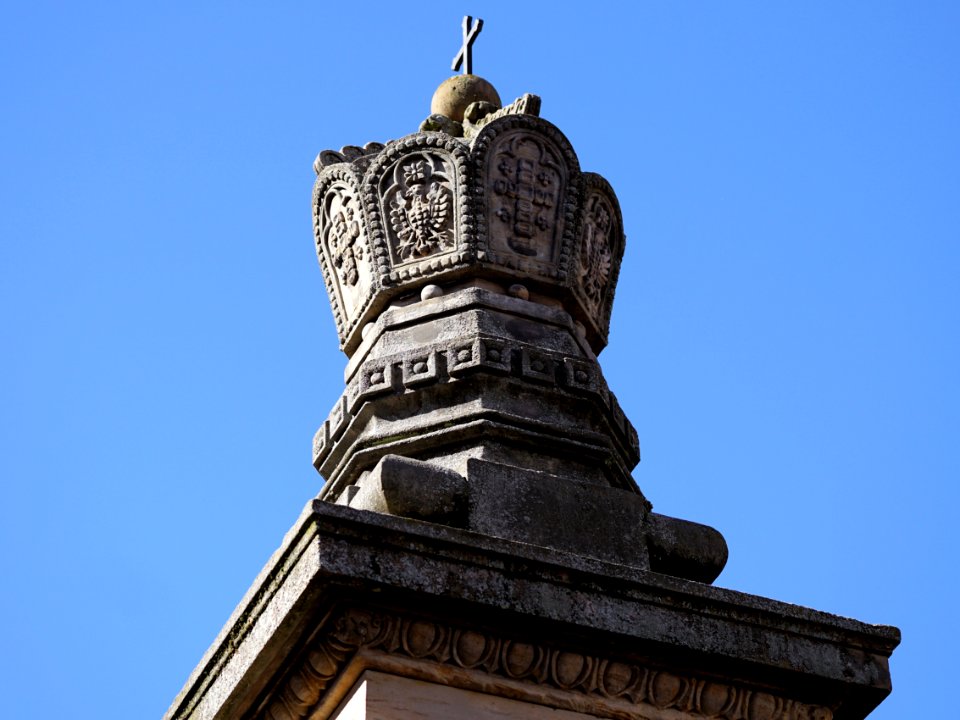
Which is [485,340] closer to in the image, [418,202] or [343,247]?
[418,202]

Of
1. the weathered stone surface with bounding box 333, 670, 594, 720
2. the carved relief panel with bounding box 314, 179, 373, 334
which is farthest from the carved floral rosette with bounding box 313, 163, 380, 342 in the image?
the weathered stone surface with bounding box 333, 670, 594, 720

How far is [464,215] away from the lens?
7.57m

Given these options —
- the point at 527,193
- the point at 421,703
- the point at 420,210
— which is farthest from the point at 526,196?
the point at 421,703

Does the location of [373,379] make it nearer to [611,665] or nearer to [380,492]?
[380,492]

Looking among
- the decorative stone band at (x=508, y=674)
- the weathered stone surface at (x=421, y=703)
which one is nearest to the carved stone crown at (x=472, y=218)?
the decorative stone band at (x=508, y=674)

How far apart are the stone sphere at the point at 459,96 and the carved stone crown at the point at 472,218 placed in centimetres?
45

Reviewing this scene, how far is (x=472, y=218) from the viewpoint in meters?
7.57

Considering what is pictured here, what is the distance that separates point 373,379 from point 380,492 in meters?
0.94

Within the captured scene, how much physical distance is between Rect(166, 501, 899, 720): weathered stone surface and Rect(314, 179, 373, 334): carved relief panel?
1.90 metres

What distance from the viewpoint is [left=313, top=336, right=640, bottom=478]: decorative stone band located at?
7.16 m

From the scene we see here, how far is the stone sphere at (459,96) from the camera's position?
8.45 metres

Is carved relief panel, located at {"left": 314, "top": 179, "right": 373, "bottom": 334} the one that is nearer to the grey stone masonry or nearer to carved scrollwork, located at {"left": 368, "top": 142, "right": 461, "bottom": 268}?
the grey stone masonry

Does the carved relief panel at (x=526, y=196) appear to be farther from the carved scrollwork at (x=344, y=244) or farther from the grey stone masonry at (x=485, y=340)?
the carved scrollwork at (x=344, y=244)

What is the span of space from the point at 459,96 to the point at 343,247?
982mm
